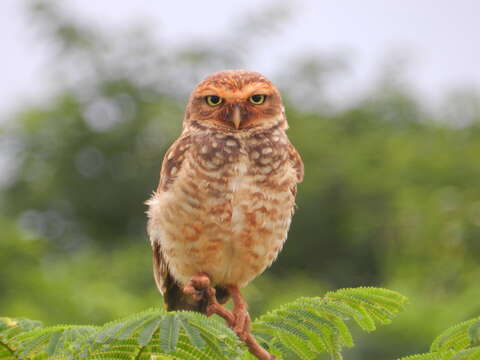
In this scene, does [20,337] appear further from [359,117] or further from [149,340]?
[359,117]

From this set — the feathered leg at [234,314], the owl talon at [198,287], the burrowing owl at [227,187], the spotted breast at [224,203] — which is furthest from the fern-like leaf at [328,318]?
the spotted breast at [224,203]

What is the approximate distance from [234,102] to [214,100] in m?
0.09

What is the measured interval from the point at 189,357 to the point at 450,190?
7.84 metres

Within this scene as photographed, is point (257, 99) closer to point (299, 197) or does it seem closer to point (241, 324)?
point (241, 324)

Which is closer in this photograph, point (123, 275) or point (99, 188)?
point (123, 275)

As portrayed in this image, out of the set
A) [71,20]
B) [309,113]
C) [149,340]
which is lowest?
[149,340]

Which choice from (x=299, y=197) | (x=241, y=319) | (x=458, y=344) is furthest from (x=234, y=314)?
(x=299, y=197)

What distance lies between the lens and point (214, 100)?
3.05m

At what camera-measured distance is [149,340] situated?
1.88 metres

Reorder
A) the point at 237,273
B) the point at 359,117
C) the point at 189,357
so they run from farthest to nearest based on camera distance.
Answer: the point at 359,117 < the point at 237,273 < the point at 189,357

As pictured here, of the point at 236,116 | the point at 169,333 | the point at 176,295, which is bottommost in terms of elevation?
the point at 169,333

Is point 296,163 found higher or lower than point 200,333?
higher

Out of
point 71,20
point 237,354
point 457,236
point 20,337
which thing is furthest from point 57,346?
point 71,20

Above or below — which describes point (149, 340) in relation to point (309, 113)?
below
